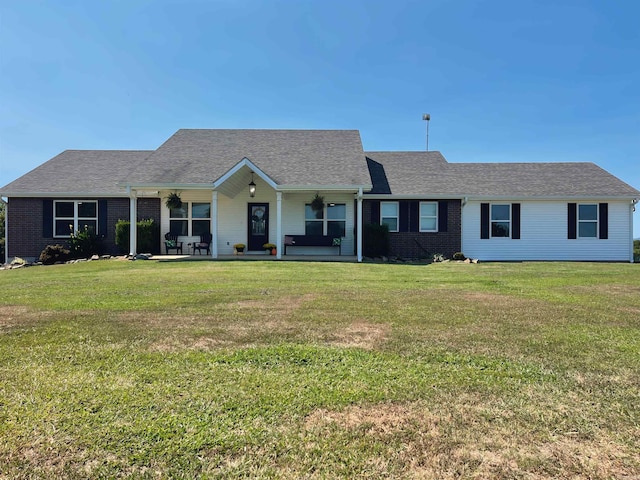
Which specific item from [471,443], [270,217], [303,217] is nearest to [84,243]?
[270,217]

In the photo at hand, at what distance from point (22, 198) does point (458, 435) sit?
65.3 ft

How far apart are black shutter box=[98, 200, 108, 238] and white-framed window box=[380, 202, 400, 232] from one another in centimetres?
1188

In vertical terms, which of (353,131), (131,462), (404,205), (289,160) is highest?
(353,131)

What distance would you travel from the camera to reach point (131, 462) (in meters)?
2.34

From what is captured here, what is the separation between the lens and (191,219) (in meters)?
17.3

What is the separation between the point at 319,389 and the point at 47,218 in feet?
59.5

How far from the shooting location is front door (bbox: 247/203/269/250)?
17.4 m

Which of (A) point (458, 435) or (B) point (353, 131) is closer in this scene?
(A) point (458, 435)

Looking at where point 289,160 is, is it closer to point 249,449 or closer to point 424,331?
point 424,331

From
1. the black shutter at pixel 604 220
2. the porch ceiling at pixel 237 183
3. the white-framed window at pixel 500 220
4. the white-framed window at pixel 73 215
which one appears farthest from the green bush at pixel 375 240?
the white-framed window at pixel 73 215

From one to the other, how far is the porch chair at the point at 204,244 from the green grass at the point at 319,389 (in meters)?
9.74

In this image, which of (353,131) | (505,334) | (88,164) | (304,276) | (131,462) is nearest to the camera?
(131,462)

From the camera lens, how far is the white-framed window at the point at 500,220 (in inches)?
676

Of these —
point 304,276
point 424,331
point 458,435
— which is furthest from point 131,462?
point 304,276
